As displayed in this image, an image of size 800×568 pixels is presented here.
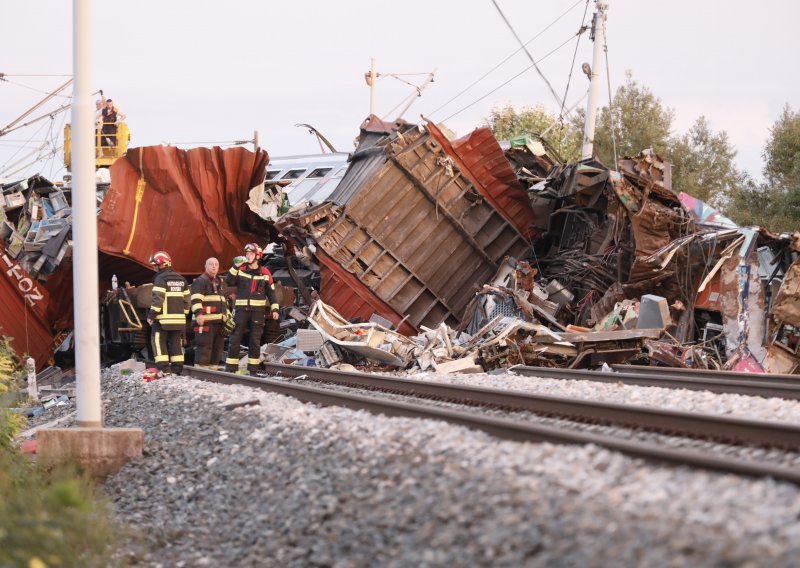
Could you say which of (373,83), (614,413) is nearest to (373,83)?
(373,83)

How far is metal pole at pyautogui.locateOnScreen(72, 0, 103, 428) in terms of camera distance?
7.40m

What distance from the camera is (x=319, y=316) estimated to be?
14.6 m

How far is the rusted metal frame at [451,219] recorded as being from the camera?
1645 centimetres

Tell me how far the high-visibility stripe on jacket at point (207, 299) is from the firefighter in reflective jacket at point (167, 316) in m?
0.16

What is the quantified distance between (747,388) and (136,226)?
11.3m

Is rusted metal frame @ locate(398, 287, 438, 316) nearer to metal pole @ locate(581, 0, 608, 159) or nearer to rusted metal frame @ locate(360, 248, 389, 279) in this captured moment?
rusted metal frame @ locate(360, 248, 389, 279)

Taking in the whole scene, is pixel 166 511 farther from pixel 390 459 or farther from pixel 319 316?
pixel 319 316

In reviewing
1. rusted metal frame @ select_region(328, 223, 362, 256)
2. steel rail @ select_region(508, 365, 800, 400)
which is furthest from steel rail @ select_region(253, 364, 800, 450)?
rusted metal frame @ select_region(328, 223, 362, 256)

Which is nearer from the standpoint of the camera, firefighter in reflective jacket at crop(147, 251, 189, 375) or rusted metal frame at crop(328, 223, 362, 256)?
firefighter in reflective jacket at crop(147, 251, 189, 375)

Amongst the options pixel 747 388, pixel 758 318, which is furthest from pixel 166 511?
pixel 758 318

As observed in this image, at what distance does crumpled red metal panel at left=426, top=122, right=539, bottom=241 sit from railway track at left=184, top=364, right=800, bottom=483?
768 centimetres

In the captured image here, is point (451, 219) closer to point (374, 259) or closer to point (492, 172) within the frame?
point (492, 172)

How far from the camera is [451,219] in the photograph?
17.0 m

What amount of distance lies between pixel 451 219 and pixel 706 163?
32.3 metres
